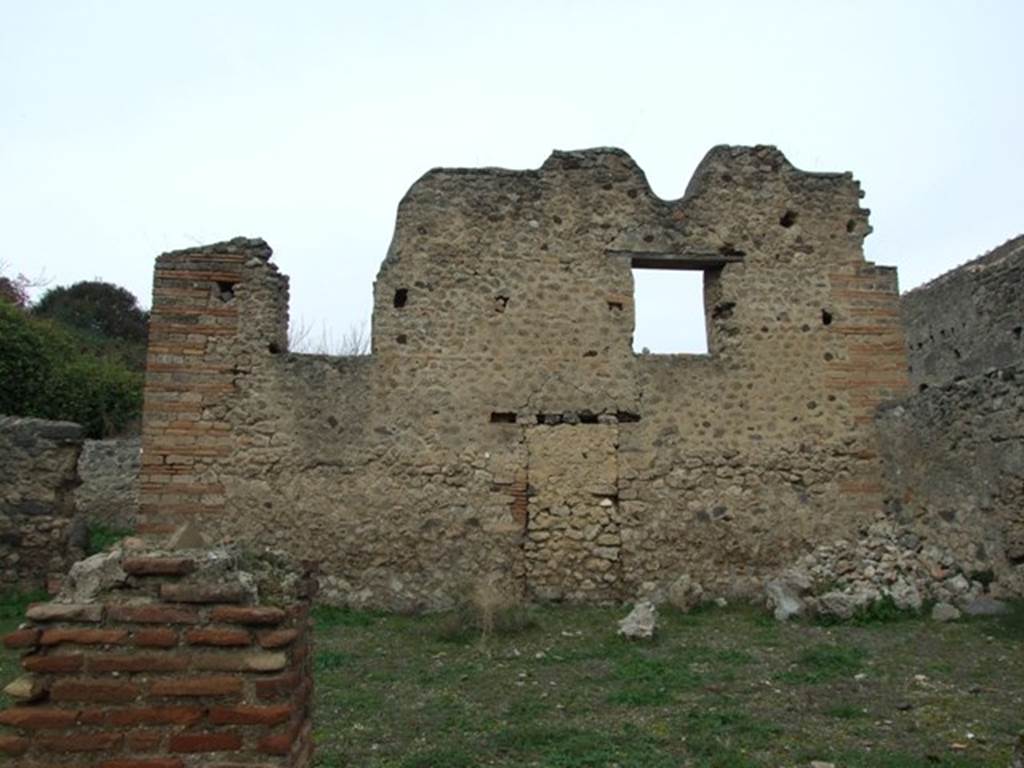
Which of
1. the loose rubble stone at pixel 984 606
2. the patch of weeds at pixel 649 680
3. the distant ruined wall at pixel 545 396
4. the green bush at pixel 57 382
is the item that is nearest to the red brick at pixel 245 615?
the patch of weeds at pixel 649 680

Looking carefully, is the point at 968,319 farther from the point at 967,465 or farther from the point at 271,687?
the point at 271,687

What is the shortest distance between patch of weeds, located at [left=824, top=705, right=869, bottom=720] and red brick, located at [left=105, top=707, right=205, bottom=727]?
3736mm

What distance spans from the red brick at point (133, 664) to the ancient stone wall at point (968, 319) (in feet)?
43.2

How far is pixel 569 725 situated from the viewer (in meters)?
4.64

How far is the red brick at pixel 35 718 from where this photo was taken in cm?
246

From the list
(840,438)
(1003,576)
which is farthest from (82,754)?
(840,438)

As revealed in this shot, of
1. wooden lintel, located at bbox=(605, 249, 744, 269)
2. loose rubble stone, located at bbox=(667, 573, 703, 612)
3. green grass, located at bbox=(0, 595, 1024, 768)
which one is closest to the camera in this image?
green grass, located at bbox=(0, 595, 1024, 768)

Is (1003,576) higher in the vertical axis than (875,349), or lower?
lower

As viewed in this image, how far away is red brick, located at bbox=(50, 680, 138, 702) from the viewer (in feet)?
8.22

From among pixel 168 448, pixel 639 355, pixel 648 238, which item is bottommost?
pixel 168 448

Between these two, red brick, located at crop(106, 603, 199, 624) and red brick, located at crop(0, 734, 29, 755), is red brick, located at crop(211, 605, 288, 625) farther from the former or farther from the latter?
red brick, located at crop(0, 734, 29, 755)

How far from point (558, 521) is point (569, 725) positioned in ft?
12.6

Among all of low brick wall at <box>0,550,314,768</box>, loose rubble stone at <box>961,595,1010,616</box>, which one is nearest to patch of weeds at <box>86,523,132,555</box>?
low brick wall at <box>0,550,314,768</box>

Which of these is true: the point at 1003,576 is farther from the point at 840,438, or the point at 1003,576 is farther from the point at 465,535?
the point at 465,535
